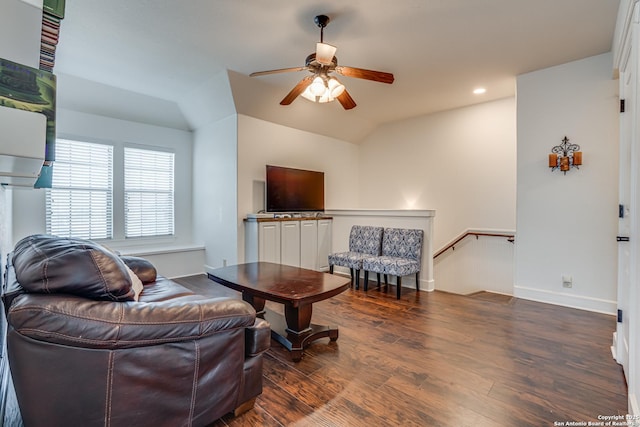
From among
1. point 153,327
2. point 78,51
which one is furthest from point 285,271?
point 78,51

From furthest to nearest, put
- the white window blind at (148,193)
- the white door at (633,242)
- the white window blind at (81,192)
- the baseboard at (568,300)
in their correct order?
1. the white window blind at (148,193)
2. the white window blind at (81,192)
3. the baseboard at (568,300)
4. the white door at (633,242)

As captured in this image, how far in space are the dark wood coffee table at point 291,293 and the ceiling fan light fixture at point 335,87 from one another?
1761 millimetres

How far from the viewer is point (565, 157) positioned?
11.2ft

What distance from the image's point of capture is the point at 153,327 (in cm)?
124

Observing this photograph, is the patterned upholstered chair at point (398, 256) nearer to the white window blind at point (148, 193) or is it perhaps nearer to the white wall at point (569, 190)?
the white wall at point (569, 190)

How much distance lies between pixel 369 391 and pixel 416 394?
0.28m

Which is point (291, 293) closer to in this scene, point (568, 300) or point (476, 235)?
point (568, 300)

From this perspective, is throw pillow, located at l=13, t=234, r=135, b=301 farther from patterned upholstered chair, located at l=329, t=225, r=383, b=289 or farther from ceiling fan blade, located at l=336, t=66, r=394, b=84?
patterned upholstered chair, located at l=329, t=225, r=383, b=289

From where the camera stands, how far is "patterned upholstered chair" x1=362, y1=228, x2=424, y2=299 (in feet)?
12.4

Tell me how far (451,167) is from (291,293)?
4.12m

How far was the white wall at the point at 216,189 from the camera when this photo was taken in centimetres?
455

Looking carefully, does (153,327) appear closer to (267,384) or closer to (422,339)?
(267,384)

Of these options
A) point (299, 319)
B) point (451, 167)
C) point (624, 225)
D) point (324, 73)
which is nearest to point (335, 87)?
point (324, 73)

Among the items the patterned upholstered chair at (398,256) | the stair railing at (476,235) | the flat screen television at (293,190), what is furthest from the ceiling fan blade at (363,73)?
the stair railing at (476,235)
